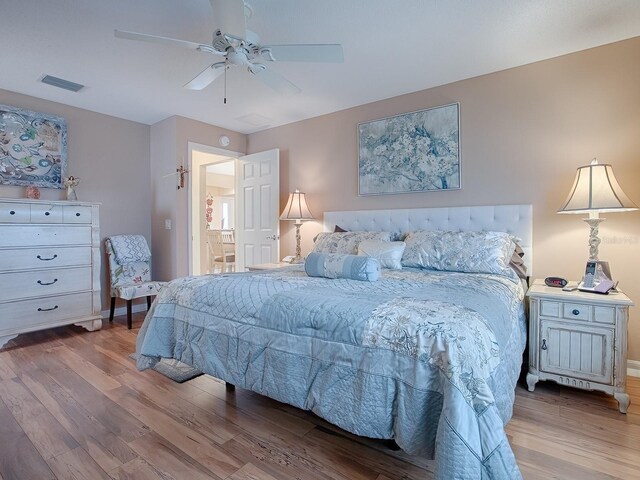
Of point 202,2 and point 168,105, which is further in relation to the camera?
point 168,105

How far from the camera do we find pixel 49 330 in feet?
11.8

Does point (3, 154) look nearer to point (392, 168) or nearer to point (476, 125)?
point (392, 168)

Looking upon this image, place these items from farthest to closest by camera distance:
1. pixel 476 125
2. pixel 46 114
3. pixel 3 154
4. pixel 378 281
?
pixel 46 114 → pixel 3 154 → pixel 476 125 → pixel 378 281

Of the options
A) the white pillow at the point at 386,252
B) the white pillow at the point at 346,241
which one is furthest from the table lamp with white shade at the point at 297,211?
the white pillow at the point at 386,252

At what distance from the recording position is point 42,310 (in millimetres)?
3211

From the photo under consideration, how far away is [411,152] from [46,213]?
142 inches

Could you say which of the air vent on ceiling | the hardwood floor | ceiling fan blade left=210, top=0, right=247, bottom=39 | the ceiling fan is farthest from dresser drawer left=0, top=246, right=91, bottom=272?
ceiling fan blade left=210, top=0, right=247, bottom=39

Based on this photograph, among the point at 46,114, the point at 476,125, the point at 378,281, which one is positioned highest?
the point at 46,114

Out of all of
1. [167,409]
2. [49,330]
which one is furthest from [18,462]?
[49,330]

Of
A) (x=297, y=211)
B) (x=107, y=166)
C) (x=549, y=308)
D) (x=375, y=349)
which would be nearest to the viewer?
(x=375, y=349)

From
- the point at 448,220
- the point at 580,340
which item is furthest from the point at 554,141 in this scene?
the point at 580,340

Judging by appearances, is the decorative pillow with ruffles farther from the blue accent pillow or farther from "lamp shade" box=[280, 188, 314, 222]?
"lamp shade" box=[280, 188, 314, 222]

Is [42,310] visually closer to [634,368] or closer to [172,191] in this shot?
[172,191]

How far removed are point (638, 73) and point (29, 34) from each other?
171 inches
